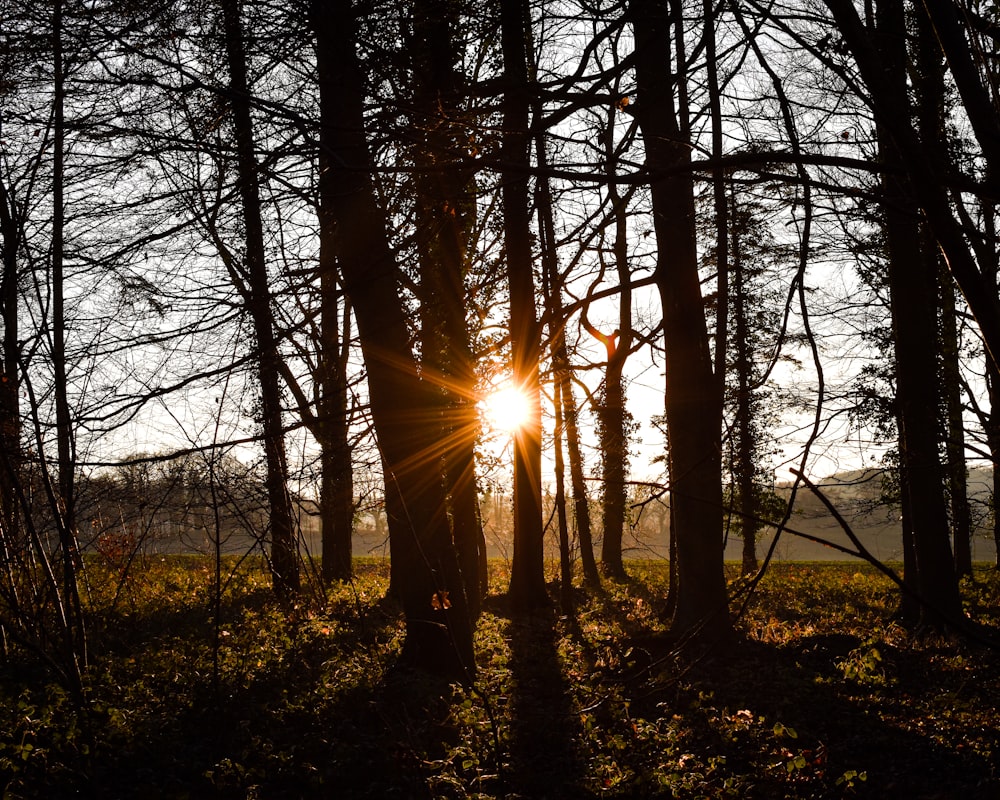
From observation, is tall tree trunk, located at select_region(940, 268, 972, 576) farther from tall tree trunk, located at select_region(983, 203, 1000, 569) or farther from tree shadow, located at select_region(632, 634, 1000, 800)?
tree shadow, located at select_region(632, 634, 1000, 800)

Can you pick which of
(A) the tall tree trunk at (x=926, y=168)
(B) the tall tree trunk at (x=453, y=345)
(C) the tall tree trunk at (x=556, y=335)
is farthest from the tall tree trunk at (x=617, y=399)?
(A) the tall tree trunk at (x=926, y=168)

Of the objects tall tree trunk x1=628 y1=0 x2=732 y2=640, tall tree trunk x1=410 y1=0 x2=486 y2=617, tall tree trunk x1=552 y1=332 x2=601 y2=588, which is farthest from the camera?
tall tree trunk x1=552 y1=332 x2=601 y2=588

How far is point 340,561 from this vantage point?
577 inches

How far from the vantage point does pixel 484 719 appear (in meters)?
6.20

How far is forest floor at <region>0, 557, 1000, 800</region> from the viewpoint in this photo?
4844 millimetres

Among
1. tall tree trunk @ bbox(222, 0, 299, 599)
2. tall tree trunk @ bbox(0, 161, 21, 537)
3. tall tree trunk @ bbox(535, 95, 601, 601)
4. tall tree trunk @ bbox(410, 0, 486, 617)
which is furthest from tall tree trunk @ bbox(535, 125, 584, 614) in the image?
tall tree trunk @ bbox(0, 161, 21, 537)

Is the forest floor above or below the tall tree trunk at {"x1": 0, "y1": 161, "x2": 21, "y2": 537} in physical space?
below

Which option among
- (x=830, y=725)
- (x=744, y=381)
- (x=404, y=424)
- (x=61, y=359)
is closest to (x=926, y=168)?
(x=61, y=359)

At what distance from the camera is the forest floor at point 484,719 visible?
4.84 m

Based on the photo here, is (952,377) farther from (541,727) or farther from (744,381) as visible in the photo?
(541,727)

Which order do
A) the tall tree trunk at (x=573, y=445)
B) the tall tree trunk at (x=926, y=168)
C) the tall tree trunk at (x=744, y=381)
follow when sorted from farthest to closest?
the tall tree trunk at (x=744, y=381)
the tall tree trunk at (x=573, y=445)
the tall tree trunk at (x=926, y=168)

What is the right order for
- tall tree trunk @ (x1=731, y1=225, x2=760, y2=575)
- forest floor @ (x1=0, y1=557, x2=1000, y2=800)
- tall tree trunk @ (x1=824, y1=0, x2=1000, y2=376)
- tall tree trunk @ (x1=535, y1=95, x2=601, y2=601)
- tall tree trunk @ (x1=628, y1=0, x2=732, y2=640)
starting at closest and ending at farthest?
tall tree trunk @ (x1=824, y1=0, x2=1000, y2=376)
forest floor @ (x1=0, y1=557, x2=1000, y2=800)
tall tree trunk @ (x1=628, y1=0, x2=732, y2=640)
tall tree trunk @ (x1=535, y1=95, x2=601, y2=601)
tall tree trunk @ (x1=731, y1=225, x2=760, y2=575)

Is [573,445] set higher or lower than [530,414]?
lower

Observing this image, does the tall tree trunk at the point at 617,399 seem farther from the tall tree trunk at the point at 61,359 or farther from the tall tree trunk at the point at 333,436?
the tall tree trunk at the point at 61,359
